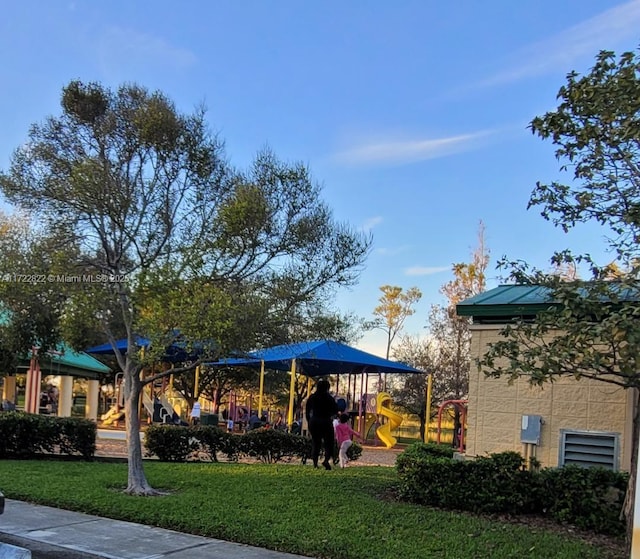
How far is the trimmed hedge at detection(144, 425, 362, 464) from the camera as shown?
43.1ft

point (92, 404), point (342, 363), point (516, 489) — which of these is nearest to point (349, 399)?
point (342, 363)

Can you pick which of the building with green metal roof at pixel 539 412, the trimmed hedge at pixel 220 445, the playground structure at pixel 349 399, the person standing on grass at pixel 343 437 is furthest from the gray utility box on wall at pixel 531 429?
the playground structure at pixel 349 399

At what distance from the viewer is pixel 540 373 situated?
235 inches

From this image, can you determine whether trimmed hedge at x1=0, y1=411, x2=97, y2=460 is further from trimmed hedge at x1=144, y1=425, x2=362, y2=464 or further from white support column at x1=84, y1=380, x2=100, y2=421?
white support column at x1=84, y1=380, x2=100, y2=421

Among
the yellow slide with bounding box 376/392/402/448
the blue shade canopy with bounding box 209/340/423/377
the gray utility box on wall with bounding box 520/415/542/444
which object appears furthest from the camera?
the yellow slide with bounding box 376/392/402/448

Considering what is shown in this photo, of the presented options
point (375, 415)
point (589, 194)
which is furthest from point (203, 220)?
point (375, 415)

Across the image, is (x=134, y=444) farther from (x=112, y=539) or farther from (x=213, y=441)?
(x=213, y=441)

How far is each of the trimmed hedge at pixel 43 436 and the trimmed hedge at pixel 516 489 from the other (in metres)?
6.92

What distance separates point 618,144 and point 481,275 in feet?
71.0

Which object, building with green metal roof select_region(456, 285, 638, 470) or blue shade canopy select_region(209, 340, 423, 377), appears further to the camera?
blue shade canopy select_region(209, 340, 423, 377)

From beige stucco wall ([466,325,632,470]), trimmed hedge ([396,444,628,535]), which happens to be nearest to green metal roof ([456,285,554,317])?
beige stucco wall ([466,325,632,470])

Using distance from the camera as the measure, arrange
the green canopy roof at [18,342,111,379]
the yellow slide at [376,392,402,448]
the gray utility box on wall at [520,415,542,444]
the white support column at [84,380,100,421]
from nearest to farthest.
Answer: the gray utility box on wall at [520,415,542,444]
the yellow slide at [376,392,402,448]
the green canopy roof at [18,342,111,379]
the white support column at [84,380,100,421]

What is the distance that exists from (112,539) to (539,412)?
557 cm

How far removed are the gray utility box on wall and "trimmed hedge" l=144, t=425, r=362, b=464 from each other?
600 centimetres
